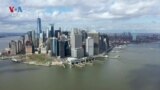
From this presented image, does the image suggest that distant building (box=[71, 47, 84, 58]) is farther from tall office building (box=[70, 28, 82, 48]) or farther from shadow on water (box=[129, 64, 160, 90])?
shadow on water (box=[129, 64, 160, 90])

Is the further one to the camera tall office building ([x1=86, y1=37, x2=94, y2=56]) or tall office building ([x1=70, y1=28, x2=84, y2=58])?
tall office building ([x1=86, y1=37, x2=94, y2=56])

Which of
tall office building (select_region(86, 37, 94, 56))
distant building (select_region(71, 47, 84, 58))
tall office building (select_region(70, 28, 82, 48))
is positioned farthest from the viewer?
tall office building (select_region(86, 37, 94, 56))

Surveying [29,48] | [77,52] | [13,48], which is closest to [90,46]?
[77,52]

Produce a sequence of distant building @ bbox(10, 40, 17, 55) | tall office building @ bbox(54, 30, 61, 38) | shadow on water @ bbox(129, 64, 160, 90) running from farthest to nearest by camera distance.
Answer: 1. tall office building @ bbox(54, 30, 61, 38)
2. distant building @ bbox(10, 40, 17, 55)
3. shadow on water @ bbox(129, 64, 160, 90)

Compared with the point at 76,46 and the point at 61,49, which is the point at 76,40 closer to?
the point at 76,46

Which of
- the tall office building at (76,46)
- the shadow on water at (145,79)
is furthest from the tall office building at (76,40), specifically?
the shadow on water at (145,79)

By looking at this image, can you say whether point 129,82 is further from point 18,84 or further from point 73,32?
point 73,32

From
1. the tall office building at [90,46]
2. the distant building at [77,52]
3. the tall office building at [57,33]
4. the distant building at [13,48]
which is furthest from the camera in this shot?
the tall office building at [57,33]

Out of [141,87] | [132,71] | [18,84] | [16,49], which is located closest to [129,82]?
[141,87]

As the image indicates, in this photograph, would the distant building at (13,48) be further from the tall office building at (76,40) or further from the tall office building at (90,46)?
the tall office building at (90,46)

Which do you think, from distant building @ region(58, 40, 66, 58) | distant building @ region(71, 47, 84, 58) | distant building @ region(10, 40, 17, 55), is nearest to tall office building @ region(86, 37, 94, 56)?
distant building @ region(71, 47, 84, 58)
